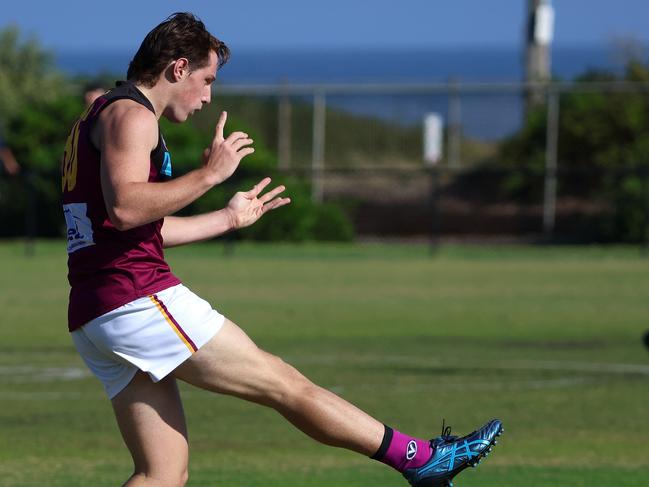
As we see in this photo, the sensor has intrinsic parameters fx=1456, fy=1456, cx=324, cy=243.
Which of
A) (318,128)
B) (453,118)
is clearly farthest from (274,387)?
(318,128)

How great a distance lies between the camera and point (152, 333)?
5.68 metres

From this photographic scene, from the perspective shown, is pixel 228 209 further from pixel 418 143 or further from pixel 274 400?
pixel 418 143

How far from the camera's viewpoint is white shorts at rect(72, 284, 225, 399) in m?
5.68

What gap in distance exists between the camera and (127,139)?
5496 millimetres

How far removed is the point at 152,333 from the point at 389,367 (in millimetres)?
8373

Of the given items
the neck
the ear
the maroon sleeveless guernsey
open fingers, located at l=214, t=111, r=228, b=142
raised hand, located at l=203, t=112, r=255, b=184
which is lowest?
the maroon sleeveless guernsey

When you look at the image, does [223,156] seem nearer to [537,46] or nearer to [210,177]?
[210,177]

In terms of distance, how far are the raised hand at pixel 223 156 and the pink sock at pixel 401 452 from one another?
4.23ft

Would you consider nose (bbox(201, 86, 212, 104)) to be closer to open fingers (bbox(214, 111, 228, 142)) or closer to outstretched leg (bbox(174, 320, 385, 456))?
open fingers (bbox(214, 111, 228, 142))

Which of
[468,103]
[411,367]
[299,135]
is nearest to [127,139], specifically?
[411,367]

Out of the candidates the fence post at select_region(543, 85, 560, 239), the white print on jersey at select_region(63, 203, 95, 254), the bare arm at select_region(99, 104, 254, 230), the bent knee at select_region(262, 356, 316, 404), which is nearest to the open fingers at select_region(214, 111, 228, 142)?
the bare arm at select_region(99, 104, 254, 230)

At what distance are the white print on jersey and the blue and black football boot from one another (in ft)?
5.40

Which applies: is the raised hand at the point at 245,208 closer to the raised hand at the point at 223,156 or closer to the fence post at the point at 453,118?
the raised hand at the point at 223,156

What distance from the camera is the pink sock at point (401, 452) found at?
6.05 metres
